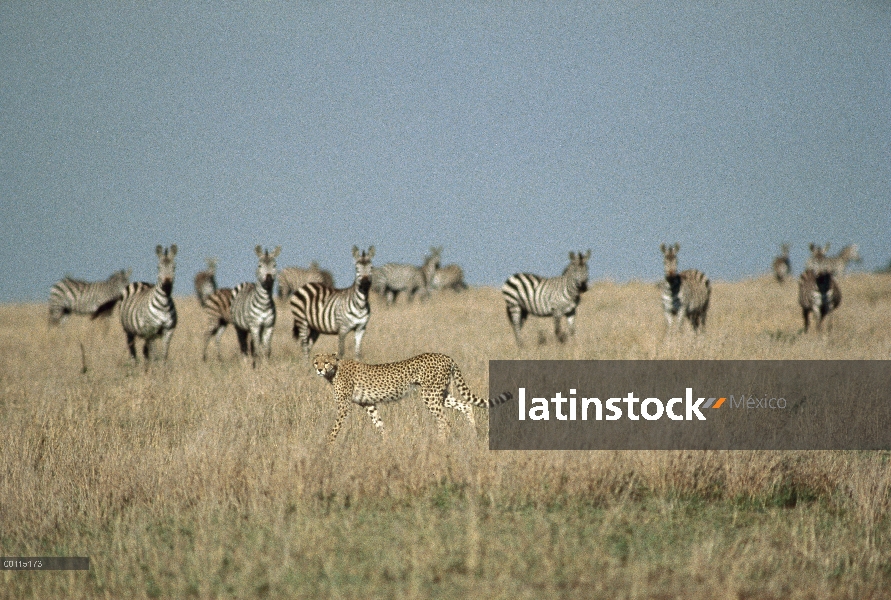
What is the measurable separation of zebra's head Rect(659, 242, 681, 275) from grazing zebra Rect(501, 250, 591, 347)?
1743 millimetres

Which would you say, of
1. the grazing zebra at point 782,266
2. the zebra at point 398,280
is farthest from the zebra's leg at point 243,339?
the grazing zebra at point 782,266

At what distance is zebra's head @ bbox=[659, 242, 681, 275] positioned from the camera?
19.8 metres

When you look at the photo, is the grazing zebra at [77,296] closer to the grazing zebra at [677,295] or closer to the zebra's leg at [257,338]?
the zebra's leg at [257,338]

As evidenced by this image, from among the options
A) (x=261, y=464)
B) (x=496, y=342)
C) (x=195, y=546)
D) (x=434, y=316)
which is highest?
(x=434, y=316)

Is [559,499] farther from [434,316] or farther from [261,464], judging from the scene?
[434,316]

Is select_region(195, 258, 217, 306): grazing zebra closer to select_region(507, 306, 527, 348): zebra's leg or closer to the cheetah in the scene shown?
select_region(507, 306, 527, 348): zebra's leg

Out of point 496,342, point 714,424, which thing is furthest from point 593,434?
point 496,342

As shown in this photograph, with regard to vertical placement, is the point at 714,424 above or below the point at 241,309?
below

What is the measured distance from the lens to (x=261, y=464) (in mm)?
8523

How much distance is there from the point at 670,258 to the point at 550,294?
289cm

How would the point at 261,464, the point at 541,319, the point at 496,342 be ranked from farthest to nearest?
the point at 541,319 → the point at 496,342 → the point at 261,464

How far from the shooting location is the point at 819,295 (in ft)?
67.1

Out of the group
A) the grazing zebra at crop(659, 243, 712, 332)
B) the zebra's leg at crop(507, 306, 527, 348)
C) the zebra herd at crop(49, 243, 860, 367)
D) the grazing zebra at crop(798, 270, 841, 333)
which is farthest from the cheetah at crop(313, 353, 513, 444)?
the grazing zebra at crop(798, 270, 841, 333)

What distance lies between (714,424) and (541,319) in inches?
615
